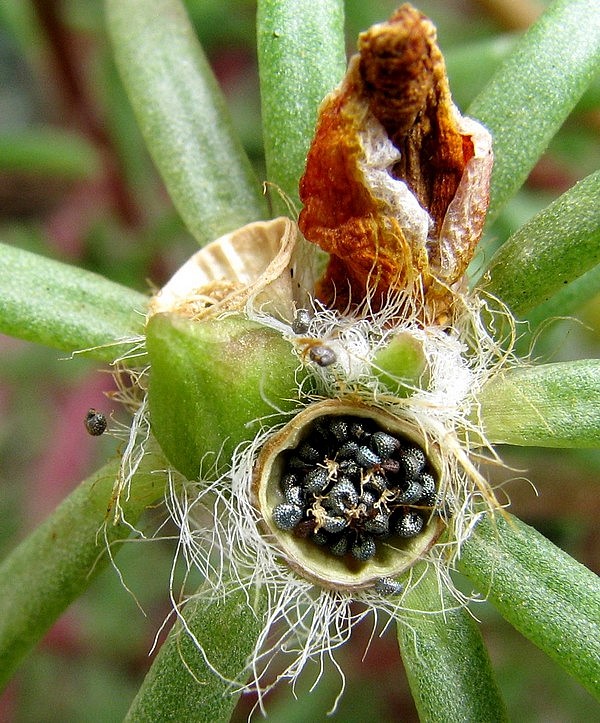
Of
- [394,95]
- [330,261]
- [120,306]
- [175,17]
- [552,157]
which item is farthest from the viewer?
[552,157]

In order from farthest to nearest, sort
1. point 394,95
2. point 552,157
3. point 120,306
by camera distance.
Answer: point 552,157, point 120,306, point 394,95

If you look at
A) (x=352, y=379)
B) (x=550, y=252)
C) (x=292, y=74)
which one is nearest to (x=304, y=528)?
(x=352, y=379)

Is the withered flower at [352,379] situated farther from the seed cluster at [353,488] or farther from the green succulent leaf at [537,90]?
the green succulent leaf at [537,90]

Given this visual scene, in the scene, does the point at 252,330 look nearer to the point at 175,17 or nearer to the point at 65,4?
the point at 175,17

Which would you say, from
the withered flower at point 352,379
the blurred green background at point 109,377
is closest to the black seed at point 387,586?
the withered flower at point 352,379

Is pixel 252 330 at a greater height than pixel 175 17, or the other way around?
pixel 175 17

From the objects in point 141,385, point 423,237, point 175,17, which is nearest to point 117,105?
point 175,17
